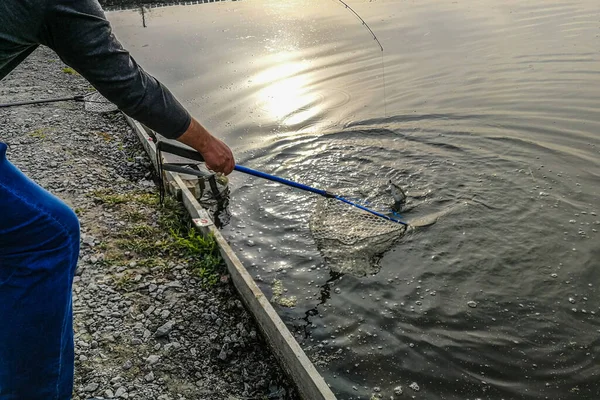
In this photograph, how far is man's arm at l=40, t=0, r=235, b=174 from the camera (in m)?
1.93

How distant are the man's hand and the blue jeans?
0.71 meters

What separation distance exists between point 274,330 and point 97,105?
7.65 metres

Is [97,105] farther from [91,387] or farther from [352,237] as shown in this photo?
[91,387]

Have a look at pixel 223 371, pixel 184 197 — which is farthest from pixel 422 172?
pixel 223 371

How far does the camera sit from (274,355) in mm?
3928

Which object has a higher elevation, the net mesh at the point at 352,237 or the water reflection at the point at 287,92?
the water reflection at the point at 287,92

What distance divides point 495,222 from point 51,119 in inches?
295

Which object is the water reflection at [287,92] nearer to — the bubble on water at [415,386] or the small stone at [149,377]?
the bubble on water at [415,386]

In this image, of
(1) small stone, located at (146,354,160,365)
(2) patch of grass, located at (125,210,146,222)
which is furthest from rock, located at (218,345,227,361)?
(2) patch of grass, located at (125,210,146,222)

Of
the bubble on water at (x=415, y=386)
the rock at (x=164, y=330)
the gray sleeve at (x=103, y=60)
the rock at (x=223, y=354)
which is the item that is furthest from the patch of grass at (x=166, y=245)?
the gray sleeve at (x=103, y=60)

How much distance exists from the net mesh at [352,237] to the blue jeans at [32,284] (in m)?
3.37

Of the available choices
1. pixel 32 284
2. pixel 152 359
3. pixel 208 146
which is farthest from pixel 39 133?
pixel 32 284

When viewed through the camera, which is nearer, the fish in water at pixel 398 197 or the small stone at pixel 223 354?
the small stone at pixel 223 354

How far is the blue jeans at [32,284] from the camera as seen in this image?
207 centimetres
